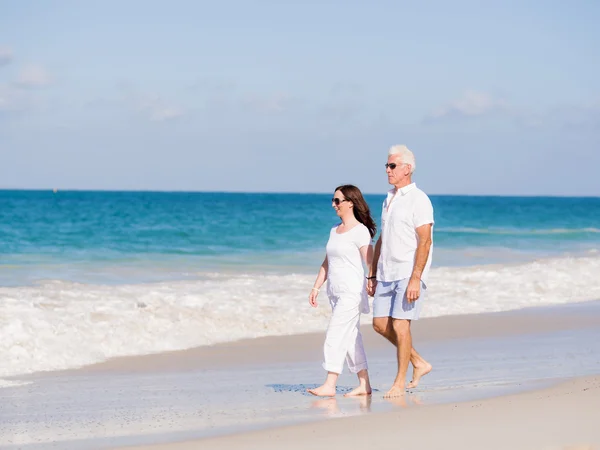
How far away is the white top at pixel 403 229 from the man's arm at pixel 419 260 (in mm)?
66

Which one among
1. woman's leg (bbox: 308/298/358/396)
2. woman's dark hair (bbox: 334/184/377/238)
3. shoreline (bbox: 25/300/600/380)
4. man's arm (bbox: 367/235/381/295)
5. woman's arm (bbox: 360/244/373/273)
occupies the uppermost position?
woman's dark hair (bbox: 334/184/377/238)

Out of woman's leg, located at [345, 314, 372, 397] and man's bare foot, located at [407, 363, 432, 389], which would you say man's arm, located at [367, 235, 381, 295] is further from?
man's bare foot, located at [407, 363, 432, 389]

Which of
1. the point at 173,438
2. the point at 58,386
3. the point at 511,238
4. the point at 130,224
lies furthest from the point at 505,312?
the point at 130,224

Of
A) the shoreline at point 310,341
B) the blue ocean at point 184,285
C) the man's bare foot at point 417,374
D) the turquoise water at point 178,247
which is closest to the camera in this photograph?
the man's bare foot at point 417,374

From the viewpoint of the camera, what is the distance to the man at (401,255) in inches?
248

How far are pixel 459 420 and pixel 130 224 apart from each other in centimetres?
3587

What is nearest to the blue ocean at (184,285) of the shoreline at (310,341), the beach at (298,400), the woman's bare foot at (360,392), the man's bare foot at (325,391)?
the shoreline at (310,341)

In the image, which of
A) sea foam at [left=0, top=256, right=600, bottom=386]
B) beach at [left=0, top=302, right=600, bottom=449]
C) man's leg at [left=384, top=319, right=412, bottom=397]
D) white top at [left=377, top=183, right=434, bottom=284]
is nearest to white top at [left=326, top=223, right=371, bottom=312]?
white top at [left=377, top=183, right=434, bottom=284]

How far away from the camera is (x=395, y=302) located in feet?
21.2

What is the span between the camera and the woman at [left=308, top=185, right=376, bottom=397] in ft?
21.6

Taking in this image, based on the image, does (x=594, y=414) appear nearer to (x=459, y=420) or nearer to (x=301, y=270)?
(x=459, y=420)

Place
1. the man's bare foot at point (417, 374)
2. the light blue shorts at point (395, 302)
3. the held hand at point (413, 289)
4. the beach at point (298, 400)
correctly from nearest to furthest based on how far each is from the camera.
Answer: the beach at point (298, 400)
the held hand at point (413, 289)
the light blue shorts at point (395, 302)
the man's bare foot at point (417, 374)

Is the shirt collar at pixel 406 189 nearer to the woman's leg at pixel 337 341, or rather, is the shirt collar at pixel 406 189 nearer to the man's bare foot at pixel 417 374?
the woman's leg at pixel 337 341

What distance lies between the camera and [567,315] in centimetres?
1221
